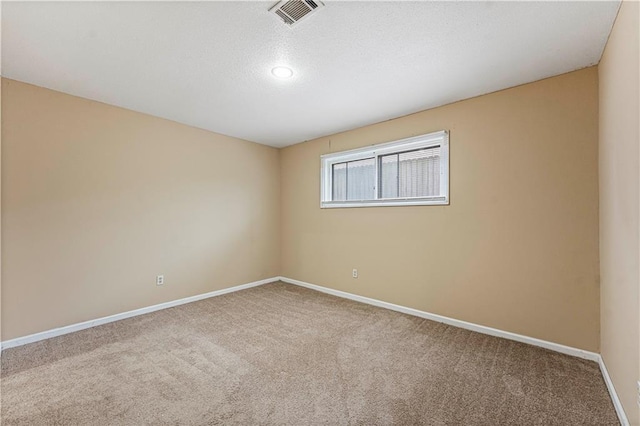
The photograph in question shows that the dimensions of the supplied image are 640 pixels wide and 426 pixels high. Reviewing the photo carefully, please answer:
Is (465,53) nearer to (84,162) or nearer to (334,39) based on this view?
(334,39)

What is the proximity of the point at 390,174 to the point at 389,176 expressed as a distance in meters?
0.03

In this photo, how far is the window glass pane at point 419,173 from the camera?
320 cm

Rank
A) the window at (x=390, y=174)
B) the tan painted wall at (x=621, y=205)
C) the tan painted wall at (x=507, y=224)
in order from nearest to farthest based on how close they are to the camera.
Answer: the tan painted wall at (x=621, y=205)
the tan painted wall at (x=507, y=224)
the window at (x=390, y=174)

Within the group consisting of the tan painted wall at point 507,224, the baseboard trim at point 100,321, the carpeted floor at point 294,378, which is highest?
the tan painted wall at point 507,224

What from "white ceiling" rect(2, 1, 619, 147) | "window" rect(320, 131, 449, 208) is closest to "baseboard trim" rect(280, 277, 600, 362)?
"window" rect(320, 131, 449, 208)

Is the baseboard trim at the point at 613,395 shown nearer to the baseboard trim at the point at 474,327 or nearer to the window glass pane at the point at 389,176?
the baseboard trim at the point at 474,327

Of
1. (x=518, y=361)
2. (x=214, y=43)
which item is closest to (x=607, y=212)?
(x=518, y=361)

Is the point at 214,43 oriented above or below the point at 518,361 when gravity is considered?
above

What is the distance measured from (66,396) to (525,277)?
367 cm

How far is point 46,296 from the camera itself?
262cm

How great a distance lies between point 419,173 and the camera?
3344 millimetres

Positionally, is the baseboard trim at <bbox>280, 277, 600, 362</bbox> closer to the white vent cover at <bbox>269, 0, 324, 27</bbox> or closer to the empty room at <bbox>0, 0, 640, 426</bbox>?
the empty room at <bbox>0, 0, 640, 426</bbox>

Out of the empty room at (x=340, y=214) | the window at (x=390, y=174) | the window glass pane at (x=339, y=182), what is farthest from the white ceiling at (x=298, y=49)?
the window glass pane at (x=339, y=182)

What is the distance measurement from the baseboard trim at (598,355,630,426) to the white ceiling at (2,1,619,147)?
91.6 inches
